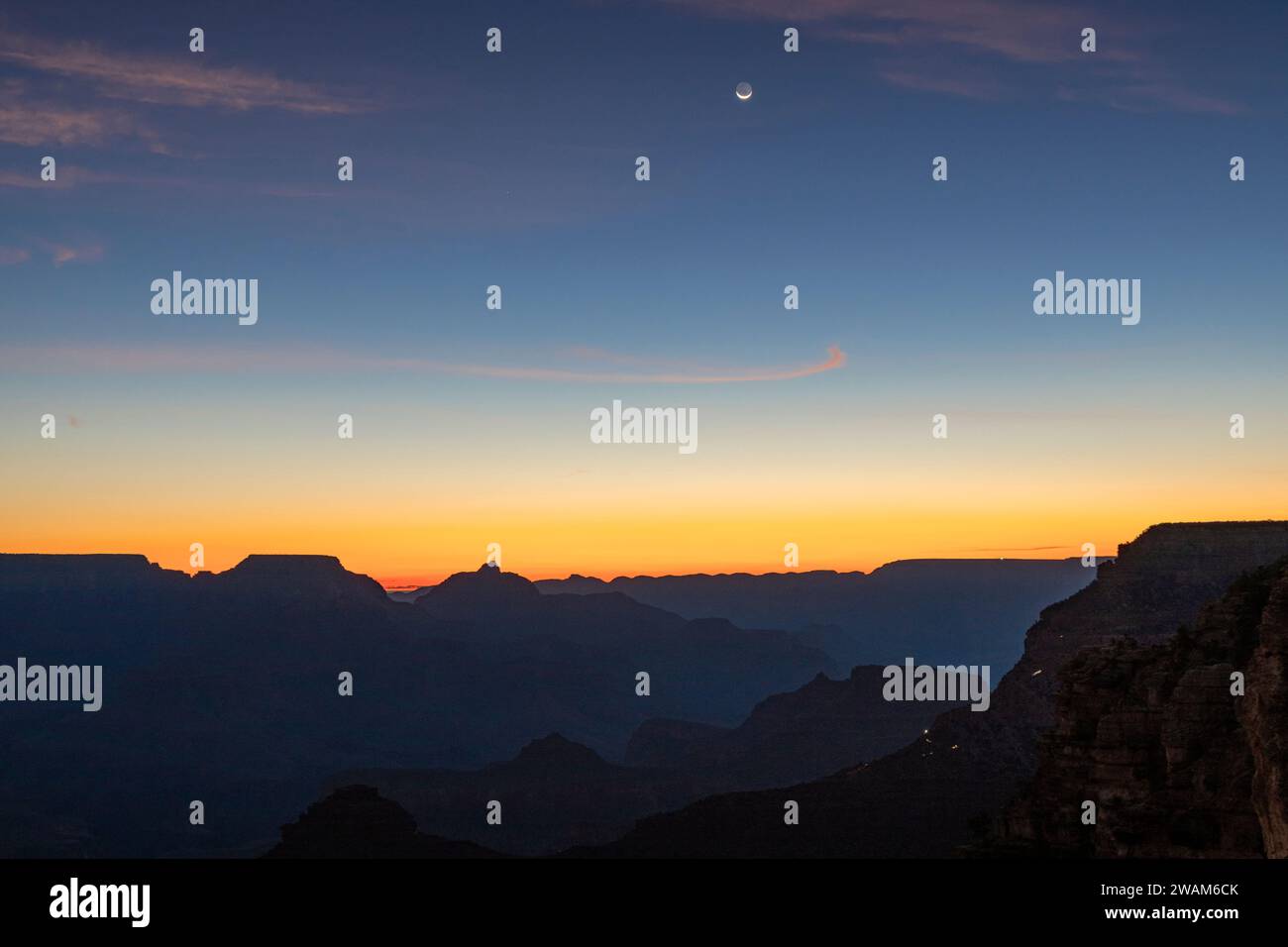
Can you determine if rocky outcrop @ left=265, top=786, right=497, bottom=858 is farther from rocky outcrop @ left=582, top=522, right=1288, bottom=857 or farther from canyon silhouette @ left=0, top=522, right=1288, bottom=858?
rocky outcrop @ left=582, top=522, right=1288, bottom=857
